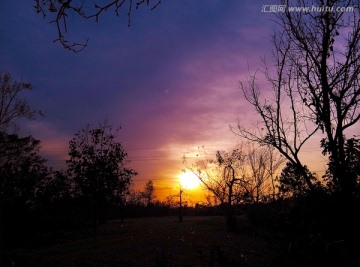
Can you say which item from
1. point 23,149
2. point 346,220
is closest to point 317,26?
point 346,220

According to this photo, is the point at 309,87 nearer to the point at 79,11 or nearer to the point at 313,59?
the point at 313,59

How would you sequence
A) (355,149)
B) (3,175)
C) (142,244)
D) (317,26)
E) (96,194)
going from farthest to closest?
1. (96,194)
2. (3,175)
3. (142,244)
4. (355,149)
5. (317,26)

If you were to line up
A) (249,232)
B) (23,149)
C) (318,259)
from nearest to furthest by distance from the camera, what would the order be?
(318,259) → (249,232) → (23,149)

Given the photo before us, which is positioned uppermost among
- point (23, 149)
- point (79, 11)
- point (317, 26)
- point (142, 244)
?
point (23, 149)

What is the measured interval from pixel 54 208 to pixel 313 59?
84.2 feet

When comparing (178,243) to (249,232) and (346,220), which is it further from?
(346,220)

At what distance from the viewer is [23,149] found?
3212 cm

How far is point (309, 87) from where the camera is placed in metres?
8.05

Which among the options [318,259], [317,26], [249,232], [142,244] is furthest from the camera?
[249,232]

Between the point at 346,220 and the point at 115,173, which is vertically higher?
the point at 115,173

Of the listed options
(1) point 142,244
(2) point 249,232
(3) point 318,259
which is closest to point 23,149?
(1) point 142,244

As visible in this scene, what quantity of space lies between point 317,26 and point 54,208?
26.1 m

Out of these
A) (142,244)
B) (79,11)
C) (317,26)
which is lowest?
(142,244)

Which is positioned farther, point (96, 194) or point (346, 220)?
point (96, 194)
